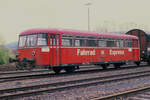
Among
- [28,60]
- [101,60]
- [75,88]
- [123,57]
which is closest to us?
[75,88]

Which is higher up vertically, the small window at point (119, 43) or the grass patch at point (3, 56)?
the small window at point (119, 43)

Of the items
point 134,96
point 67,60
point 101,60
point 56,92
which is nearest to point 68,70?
point 67,60

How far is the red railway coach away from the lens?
1491 cm

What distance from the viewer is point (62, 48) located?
608 inches

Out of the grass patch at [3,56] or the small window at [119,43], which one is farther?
the grass patch at [3,56]

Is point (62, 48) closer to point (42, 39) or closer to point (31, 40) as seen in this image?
point (42, 39)

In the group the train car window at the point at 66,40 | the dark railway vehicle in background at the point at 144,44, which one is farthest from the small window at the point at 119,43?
the train car window at the point at 66,40

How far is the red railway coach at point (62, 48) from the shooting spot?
1491 cm

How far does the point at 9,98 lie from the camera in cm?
798

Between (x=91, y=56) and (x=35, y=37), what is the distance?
4555 mm

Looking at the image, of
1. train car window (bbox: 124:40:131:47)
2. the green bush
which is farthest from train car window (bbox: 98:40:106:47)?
the green bush

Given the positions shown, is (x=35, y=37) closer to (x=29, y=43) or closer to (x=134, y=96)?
(x=29, y=43)

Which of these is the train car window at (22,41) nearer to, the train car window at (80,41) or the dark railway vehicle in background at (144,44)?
the train car window at (80,41)

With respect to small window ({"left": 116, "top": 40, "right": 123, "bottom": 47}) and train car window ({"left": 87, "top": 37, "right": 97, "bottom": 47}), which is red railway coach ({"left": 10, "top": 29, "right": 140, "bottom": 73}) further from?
small window ({"left": 116, "top": 40, "right": 123, "bottom": 47})
